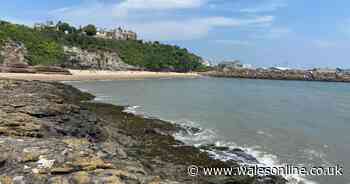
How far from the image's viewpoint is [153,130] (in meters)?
22.7

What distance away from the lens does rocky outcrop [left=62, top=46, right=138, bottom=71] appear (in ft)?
393

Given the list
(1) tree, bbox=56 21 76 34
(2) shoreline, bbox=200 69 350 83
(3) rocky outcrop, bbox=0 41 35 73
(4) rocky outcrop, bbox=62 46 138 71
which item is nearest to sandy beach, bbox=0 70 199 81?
(3) rocky outcrop, bbox=0 41 35 73

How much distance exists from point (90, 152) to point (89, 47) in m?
126

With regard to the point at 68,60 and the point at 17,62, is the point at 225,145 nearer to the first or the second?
the point at 17,62

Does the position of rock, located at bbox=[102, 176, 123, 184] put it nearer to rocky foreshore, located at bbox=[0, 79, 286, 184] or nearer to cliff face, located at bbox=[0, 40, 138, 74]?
rocky foreshore, located at bbox=[0, 79, 286, 184]

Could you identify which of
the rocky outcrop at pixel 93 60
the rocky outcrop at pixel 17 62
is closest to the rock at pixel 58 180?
the rocky outcrop at pixel 17 62

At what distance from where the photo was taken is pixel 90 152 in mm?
10062

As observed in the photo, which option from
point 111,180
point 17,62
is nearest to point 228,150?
point 111,180

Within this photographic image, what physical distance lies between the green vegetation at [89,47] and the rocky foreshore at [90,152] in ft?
293

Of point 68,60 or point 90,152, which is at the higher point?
point 68,60

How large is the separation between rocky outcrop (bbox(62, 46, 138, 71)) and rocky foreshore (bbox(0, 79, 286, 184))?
319ft

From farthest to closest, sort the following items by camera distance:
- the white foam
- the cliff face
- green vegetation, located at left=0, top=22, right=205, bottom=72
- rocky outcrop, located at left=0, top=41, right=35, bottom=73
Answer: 1. green vegetation, located at left=0, top=22, right=205, bottom=72
2. the cliff face
3. rocky outcrop, located at left=0, top=41, right=35, bottom=73
4. the white foam

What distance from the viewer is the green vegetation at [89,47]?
11019cm

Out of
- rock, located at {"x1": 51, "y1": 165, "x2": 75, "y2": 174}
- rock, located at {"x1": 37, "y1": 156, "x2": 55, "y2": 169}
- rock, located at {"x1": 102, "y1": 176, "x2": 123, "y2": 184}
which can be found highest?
rock, located at {"x1": 37, "y1": 156, "x2": 55, "y2": 169}
